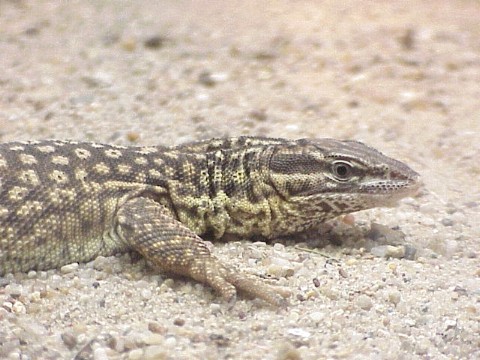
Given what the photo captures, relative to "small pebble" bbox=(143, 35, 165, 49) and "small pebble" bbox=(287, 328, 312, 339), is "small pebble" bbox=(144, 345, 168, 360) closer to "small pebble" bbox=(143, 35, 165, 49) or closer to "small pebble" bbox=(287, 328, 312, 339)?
"small pebble" bbox=(287, 328, 312, 339)

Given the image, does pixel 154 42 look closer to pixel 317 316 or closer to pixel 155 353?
pixel 317 316

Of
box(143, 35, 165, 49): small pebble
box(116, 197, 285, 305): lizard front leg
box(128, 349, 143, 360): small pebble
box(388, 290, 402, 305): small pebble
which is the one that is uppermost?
box(143, 35, 165, 49): small pebble

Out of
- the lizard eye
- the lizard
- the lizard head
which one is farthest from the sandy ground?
the lizard eye

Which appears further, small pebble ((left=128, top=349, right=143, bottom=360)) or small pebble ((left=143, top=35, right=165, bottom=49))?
small pebble ((left=143, top=35, right=165, bottom=49))

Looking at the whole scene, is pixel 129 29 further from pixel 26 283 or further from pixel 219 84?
pixel 26 283

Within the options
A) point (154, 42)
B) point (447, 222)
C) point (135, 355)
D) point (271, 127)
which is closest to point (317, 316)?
point (135, 355)

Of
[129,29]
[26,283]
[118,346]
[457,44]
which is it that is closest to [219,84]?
[129,29]
